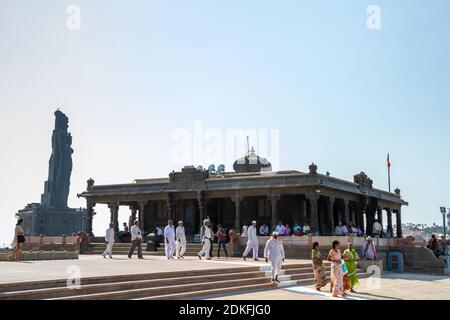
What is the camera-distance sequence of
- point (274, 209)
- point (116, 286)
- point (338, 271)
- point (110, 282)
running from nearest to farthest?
point (116, 286), point (110, 282), point (338, 271), point (274, 209)

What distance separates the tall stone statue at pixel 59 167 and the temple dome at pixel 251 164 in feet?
351

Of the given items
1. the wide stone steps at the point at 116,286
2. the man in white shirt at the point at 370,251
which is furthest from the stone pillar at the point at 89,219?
the wide stone steps at the point at 116,286

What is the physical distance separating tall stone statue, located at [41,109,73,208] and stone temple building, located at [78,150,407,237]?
106m

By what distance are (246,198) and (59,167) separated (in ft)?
Answer: 377

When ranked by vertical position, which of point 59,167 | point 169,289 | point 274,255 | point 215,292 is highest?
point 59,167

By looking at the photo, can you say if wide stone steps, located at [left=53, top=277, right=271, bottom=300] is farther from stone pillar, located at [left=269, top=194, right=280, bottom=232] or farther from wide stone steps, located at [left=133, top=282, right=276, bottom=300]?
stone pillar, located at [left=269, top=194, right=280, bottom=232]

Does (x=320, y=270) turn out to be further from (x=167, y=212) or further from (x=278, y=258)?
(x=167, y=212)

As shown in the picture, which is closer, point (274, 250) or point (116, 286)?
point (116, 286)

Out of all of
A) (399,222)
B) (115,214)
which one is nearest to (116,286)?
(115,214)

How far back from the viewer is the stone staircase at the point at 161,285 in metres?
10.3

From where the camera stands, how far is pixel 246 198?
33438 mm

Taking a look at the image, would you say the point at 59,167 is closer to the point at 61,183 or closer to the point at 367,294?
the point at 61,183

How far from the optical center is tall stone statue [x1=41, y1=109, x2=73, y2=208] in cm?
13575

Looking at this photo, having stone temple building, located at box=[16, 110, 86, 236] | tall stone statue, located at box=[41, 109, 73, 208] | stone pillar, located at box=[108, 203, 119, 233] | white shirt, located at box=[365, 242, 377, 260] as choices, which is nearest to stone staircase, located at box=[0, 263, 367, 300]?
white shirt, located at box=[365, 242, 377, 260]
